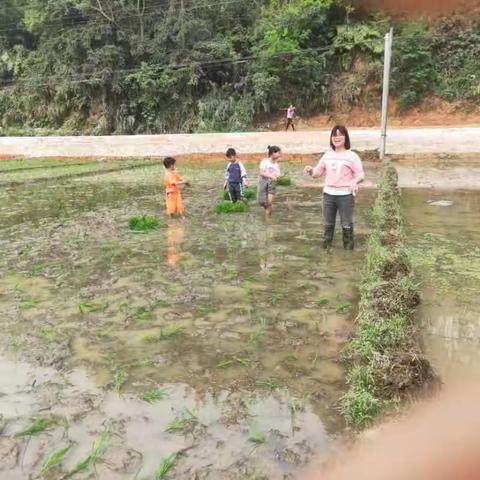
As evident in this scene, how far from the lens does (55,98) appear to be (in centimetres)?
3338

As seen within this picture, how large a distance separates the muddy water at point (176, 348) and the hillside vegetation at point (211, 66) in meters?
22.2

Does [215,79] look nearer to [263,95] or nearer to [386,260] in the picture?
[263,95]

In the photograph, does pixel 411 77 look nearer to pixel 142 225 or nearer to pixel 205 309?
Result: pixel 142 225

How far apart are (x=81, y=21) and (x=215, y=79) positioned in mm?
8044

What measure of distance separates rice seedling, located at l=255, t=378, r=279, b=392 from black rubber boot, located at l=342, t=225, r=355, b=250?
3.67 m

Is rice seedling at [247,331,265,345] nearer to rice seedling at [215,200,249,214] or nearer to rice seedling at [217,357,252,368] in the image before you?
rice seedling at [217,357,252,368]

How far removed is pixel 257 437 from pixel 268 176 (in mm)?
6871

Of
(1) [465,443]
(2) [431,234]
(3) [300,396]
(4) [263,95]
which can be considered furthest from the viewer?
(4) [263,95]

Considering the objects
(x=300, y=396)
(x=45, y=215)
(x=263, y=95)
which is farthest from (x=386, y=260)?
(x=263, y=95)

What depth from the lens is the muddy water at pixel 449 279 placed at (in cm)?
399

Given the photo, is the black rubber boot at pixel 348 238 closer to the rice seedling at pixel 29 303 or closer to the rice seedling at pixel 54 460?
the rice seedling at pixel 29 303

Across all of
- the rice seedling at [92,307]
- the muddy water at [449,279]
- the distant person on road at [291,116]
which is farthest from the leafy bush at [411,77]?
the rice seedling at [92,307]

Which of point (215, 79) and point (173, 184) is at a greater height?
point (215, 79)

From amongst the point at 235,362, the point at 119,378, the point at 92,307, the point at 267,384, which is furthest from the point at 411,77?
the point at 119,378
